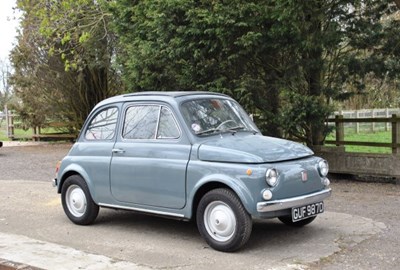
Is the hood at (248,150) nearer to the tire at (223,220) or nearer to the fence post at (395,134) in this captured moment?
the tire at (223,220)

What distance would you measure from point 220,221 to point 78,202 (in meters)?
2.58

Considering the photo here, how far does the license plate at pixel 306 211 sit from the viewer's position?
5930 millimetres

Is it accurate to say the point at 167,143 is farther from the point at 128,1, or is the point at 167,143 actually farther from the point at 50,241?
the point at 128,1

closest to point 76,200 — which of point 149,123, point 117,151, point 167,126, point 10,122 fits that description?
point 117,151

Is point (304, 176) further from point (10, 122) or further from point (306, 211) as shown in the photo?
point (10, 122)

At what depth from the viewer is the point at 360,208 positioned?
837 centimetres

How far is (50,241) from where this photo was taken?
6695mm

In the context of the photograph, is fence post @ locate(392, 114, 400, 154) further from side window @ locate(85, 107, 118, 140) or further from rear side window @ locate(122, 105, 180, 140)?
side window @ locate(85, 107, 118, 140)

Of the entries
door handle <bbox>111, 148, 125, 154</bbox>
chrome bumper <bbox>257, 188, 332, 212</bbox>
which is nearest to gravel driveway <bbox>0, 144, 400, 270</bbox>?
chrome bumper <bbox>257, 188, 332, 212</bbox>

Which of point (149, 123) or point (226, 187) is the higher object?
point (149, 123)

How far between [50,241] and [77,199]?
987mm

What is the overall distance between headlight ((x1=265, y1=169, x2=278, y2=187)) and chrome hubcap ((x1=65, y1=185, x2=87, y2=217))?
9.96 ft

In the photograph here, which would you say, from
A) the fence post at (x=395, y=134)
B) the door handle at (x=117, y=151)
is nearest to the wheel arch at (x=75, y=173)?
the door handle at (x=117, y=151)

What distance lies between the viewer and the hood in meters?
5.88
